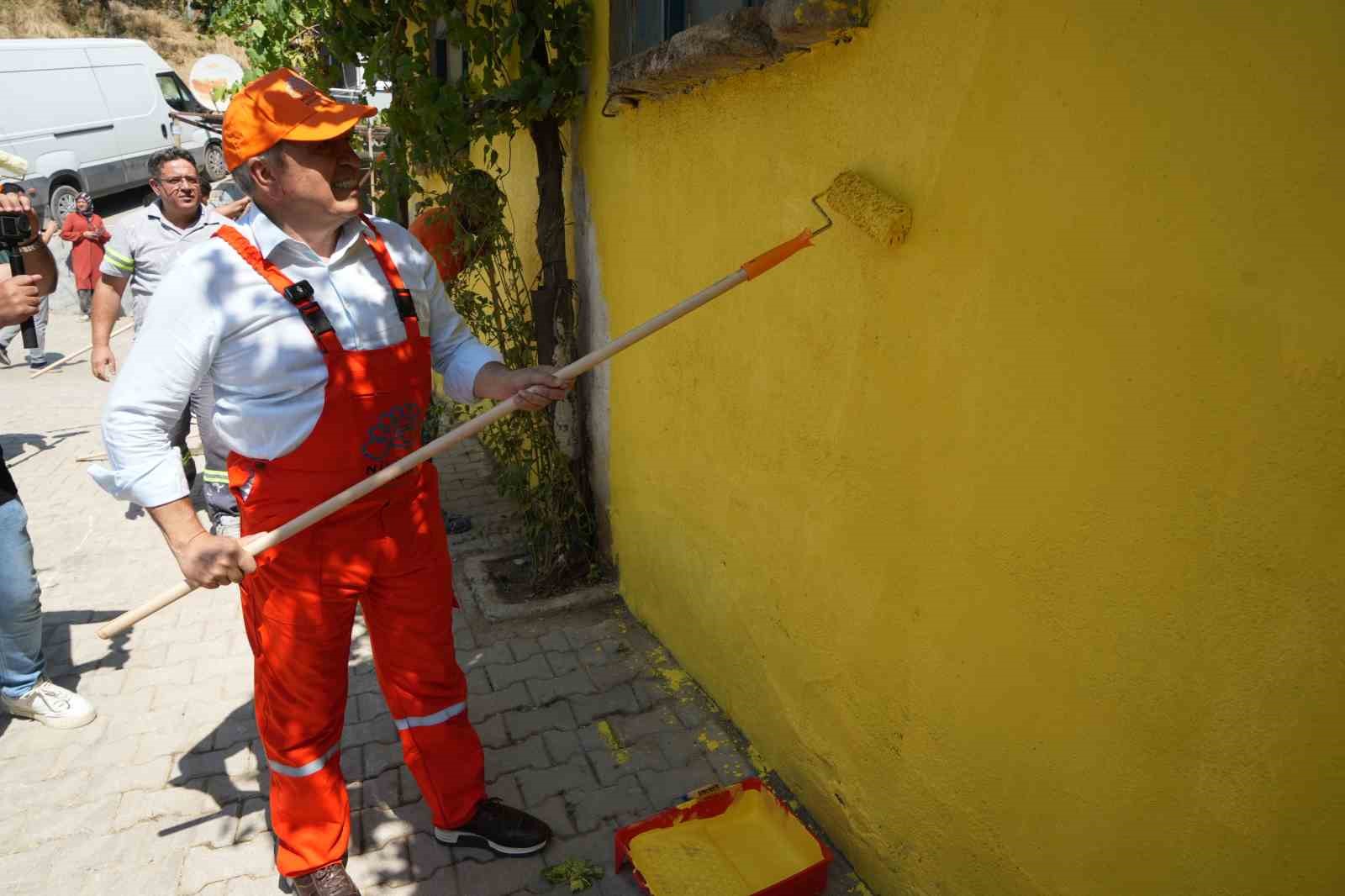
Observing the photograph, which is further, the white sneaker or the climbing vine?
the climbing vine

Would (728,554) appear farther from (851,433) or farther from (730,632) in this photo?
(851,433)

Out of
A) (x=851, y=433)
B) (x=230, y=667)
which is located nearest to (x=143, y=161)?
(x=230, y=667)

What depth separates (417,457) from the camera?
2.27m

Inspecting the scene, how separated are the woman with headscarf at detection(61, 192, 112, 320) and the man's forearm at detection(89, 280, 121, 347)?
18.0 ft

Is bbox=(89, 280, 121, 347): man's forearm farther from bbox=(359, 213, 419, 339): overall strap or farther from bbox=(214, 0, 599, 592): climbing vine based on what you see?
bbox=(359, 213, 419, 339): overall strap

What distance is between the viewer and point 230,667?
12.8 feet

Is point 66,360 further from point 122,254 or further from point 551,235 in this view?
point 551,235

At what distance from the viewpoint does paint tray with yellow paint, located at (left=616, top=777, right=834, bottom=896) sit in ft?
8.32

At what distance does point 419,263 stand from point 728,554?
1.45 meters

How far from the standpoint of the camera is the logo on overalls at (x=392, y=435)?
241 cm

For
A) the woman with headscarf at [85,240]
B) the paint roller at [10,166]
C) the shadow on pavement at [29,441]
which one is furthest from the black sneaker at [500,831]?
the woman with headscarf at [85,240]

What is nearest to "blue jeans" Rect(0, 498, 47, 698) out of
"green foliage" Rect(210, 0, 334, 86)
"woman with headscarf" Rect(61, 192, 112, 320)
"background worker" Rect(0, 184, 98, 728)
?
"background worker" Rect(0, 184, 98, 728)

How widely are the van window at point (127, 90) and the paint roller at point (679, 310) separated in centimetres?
1530

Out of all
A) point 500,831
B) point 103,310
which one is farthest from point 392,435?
point 103,310
